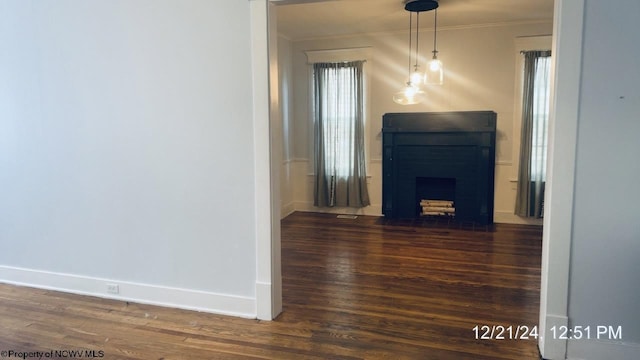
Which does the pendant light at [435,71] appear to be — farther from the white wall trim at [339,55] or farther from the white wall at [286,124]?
the white wall at [286,124]

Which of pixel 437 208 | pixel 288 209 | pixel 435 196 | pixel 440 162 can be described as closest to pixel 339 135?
pixel 288 209

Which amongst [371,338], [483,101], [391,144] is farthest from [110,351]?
[483,101]

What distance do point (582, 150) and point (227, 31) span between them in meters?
2.20

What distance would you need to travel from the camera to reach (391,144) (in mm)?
5930

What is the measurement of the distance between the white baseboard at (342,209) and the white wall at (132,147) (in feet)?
11.7

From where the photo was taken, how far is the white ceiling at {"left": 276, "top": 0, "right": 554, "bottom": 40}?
458cm

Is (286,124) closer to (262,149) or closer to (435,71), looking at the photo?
(435,71)

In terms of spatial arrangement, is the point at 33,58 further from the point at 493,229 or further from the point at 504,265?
the point at 493,229

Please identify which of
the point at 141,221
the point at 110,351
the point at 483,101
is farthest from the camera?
the point at 483,101

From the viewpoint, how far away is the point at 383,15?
505 cm

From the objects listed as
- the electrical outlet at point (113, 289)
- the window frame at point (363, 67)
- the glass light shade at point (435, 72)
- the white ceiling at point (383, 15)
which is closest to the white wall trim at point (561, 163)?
the glass light shade at point (435, 72)

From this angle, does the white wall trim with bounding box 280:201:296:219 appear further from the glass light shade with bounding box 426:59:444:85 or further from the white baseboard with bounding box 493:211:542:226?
the white baseboard with bounding box 493:211:542:226

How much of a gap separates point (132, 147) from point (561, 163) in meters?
2.77

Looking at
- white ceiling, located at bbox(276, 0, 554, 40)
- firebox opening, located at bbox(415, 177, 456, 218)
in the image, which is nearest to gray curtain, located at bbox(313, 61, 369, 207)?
white ceiling, located at bbox(276, 0, 554, 40)
